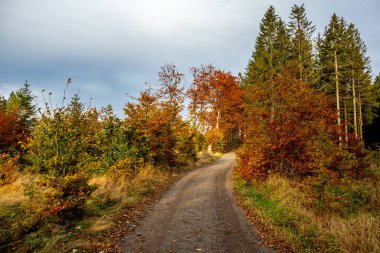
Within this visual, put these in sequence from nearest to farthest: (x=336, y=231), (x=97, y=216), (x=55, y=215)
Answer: (x=336, y=231) → (x=55, y=215) → (x=97, y=216)

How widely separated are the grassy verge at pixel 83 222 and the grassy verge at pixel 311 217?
4.83 metres

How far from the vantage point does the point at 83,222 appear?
791cm

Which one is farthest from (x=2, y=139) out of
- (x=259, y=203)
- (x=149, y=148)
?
(x=259, y=203)

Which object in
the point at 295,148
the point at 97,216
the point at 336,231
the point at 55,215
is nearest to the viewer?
the point at 336,231

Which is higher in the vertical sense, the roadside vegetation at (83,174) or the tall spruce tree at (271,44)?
the tall spruce tree at (271,44)

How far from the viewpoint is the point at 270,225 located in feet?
26.4

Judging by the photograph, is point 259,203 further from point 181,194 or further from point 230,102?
point 230,102

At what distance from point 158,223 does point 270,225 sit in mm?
3806

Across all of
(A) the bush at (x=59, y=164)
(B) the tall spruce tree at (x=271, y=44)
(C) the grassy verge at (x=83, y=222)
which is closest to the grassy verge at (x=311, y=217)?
(C) the grassy verge at (x=83, y=222)

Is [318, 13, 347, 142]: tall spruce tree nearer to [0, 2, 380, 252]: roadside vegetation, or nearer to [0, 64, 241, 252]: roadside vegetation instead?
[0, 2, 380, 252]: roadside vegetation

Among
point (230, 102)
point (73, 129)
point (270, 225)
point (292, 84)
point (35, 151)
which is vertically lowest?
point (270, 225)

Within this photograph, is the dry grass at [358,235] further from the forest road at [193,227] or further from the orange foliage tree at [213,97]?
the orange foliage tree at [213,97]

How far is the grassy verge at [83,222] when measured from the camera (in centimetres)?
633

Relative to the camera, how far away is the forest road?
650 centimetres
